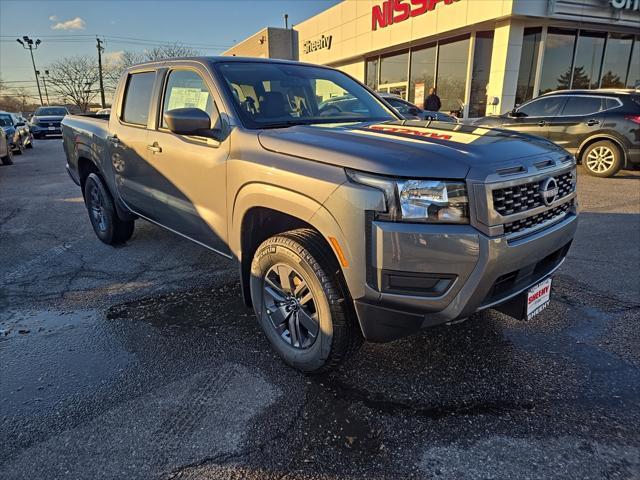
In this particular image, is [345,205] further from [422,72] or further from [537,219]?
[422,72]

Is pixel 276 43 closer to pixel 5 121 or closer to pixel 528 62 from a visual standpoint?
pixel 5 121

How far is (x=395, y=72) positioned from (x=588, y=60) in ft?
27.9

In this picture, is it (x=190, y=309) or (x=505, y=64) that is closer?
(x=190, y=309)

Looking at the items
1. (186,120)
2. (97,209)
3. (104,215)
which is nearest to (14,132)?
(97,209)

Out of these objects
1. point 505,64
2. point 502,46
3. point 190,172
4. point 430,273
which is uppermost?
point 502,46

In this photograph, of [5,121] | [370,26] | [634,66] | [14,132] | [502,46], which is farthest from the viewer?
[370,26]

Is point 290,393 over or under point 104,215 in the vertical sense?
under

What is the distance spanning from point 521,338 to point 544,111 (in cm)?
851

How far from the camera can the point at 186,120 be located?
2789 mm

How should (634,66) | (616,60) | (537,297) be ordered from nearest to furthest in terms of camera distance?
(537,297) → (616,60) → (634,66)

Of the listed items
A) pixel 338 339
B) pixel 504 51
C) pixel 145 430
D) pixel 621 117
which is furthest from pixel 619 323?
pixel 504 51

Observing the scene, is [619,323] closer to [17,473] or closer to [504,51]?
[17,473]

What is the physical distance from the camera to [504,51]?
15.0 m

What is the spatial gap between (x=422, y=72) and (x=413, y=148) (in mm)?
19505
